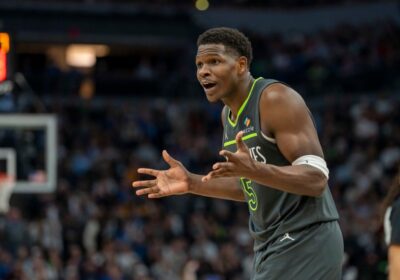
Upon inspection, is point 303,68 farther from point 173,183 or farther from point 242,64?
point 173,183

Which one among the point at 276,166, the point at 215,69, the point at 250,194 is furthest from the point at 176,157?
the point at 276,166

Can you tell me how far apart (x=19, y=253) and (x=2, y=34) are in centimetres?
451

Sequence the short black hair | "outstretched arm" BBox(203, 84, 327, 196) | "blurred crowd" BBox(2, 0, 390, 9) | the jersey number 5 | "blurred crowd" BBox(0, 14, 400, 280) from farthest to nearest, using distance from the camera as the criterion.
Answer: "blurred crowd" BBox(2, 0, 390, 9) < "blurred crowd" BBox(0, 14, 400, 280) < the jersey number 5 < the short black hair < "outstretched arm" BBox(203, 84, 327, 196)

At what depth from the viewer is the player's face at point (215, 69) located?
544 centimetres

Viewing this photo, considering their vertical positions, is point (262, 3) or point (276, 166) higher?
point (262, 3)

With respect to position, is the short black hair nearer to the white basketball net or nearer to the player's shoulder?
the player's shoulder

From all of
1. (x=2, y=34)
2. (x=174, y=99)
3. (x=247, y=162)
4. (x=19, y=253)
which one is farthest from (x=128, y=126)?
(x=247, y=162)

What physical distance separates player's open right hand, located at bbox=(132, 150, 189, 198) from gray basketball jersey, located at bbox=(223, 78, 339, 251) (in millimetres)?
447

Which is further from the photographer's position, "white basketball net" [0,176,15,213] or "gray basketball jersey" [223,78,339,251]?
"white basketball net" [0,176,15,213]

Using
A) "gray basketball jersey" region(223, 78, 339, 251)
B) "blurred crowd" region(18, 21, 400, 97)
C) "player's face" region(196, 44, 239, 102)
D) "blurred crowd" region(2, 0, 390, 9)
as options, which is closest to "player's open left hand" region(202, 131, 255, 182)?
"gray basketball jersey" region(223, 78, 339, 251)

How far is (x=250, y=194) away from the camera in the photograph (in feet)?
18.6

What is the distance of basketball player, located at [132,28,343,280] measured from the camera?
519cm

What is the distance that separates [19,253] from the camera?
629 inches

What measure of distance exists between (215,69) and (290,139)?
612 millimetres
